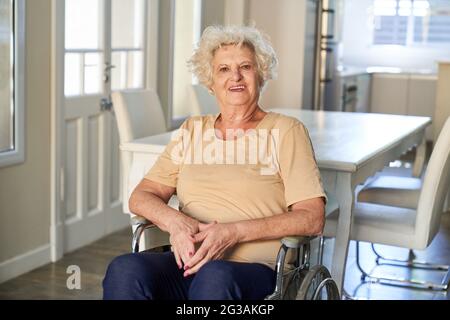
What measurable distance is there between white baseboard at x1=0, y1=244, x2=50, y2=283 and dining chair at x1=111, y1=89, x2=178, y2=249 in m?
0.86

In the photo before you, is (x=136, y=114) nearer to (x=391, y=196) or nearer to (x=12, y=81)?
(x=12, y=81)

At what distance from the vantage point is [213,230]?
227 centimetres

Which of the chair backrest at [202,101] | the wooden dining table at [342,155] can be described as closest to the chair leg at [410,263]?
the wooden dining table at [342,155]

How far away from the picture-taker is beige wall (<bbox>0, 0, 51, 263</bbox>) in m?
3.75

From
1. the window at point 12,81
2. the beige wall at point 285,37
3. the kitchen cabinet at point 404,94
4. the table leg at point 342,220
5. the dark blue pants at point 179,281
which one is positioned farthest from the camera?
the kitchen cabinet at point 404,94

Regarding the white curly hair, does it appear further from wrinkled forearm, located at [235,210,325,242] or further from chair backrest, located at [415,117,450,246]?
chair backrest, located at [415,117,450,246]

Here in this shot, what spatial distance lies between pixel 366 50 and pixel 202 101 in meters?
6.07

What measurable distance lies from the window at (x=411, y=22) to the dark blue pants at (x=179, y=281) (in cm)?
804

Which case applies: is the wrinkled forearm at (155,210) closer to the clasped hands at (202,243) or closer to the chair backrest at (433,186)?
the clasped hands at (202,243)

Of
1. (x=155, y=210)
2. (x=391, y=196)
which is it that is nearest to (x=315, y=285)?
(x=155, y=210)

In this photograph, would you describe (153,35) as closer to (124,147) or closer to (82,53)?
(82,53)

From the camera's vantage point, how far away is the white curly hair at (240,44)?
250 cm
